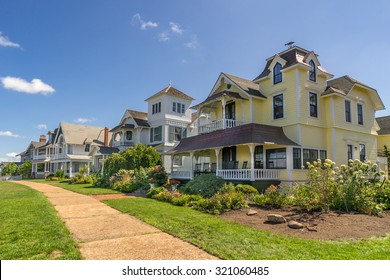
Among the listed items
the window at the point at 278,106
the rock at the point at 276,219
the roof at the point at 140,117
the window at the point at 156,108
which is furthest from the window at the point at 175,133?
the rock at the point at 276,219

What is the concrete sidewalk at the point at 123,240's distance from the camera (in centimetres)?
572

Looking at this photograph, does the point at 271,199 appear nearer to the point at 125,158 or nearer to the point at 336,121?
the point at 336,121

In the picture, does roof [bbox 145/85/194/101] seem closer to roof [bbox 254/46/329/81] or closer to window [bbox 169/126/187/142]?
window [bbox 169/126/187/142]

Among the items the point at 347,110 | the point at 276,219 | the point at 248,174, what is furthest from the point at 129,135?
the point at 276,219

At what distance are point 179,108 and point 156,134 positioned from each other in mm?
4364

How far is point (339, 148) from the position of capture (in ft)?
68.8

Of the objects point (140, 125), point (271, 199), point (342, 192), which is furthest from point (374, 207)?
point (140, 125)

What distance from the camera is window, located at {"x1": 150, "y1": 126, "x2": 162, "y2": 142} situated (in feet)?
111

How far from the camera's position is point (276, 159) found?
19.0 metres

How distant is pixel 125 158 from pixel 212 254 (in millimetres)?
20780

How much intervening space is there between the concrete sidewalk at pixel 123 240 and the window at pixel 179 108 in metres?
24.7

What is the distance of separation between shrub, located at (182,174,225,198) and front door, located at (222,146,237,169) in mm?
5264

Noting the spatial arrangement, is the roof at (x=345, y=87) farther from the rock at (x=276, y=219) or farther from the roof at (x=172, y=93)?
the roof at (x=172, y=93)

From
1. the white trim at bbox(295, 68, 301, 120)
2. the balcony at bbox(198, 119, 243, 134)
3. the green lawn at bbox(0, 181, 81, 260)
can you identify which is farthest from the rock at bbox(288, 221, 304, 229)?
the balcony at bbox(198, 119, 243, 134)
